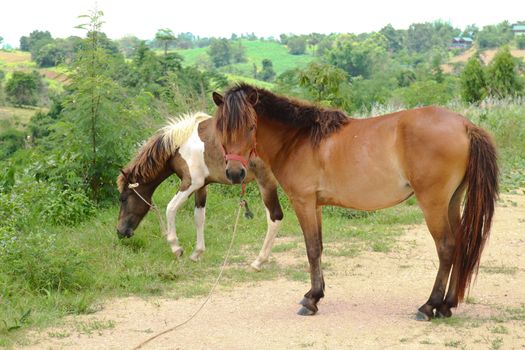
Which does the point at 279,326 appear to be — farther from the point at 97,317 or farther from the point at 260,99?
the point at 260,99

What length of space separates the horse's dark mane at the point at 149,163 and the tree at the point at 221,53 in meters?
79.2

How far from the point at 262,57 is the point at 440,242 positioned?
93327 millimetres

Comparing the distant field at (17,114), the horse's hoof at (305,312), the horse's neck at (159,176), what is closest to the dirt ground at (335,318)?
the horse's hoof at (305,312)

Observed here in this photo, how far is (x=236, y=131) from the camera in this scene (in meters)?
5.51

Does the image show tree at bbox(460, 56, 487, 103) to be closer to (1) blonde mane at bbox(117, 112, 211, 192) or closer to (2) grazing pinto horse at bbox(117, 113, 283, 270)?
(2) grazing pinto horse at bbox(117, 113, 283, 270)

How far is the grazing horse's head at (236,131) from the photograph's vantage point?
5.50 metres

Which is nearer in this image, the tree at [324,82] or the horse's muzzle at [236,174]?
the horse's muzzle at [236,174]

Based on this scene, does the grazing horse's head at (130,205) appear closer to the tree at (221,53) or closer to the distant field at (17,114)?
the distant field at (17,114)

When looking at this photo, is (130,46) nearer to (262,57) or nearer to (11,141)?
(11,141)

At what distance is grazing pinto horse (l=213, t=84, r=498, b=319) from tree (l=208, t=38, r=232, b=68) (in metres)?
81.3

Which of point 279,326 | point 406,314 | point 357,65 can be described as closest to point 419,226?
point 406,314

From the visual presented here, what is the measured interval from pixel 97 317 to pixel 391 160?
2.81 m

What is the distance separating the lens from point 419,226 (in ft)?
32.3

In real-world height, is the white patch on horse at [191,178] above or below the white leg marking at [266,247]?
above
